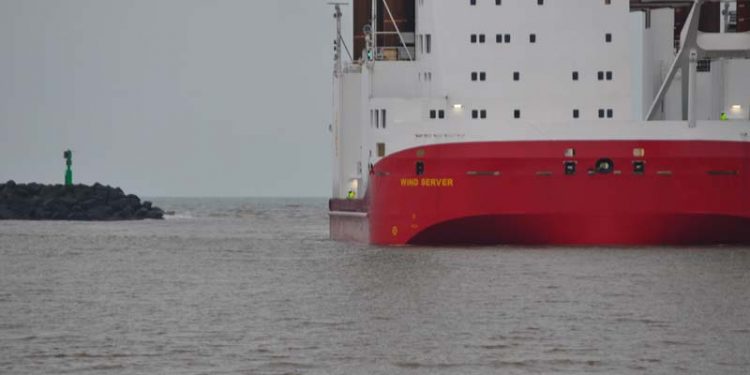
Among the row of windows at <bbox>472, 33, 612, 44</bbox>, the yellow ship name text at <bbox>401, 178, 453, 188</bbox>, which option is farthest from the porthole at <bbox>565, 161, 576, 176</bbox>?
the row of windows at <bbox>472, 33, 612, 44</bbox>

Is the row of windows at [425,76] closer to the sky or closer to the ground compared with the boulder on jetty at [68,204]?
closer to the sky

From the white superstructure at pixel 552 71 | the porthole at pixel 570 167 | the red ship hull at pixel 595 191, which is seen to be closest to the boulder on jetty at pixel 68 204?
the white superstructure at pixel 552 71

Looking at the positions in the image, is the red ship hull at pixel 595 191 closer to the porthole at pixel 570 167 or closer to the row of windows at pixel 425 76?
the porthole at pixel 570 167

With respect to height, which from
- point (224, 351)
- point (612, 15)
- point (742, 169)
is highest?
point (612, 15)

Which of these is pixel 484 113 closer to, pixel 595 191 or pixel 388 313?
pixel 595 191

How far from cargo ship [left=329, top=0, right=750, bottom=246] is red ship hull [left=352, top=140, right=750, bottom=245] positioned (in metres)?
0.03

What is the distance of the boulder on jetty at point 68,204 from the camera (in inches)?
4151

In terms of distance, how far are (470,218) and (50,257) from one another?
15266 millimetres

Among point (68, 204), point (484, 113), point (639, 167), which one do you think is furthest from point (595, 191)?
point (68, 204)

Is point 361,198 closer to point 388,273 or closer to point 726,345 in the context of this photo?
point 388,273

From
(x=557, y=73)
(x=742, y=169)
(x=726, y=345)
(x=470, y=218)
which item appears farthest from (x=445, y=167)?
(x=726, y=345)

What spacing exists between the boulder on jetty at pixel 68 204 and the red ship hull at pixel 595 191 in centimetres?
6357

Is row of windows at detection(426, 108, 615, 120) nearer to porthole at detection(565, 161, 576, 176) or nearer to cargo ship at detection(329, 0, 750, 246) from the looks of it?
cargo ship at detection(329, 0, 750, 246)

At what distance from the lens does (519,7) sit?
4681 centimetres
